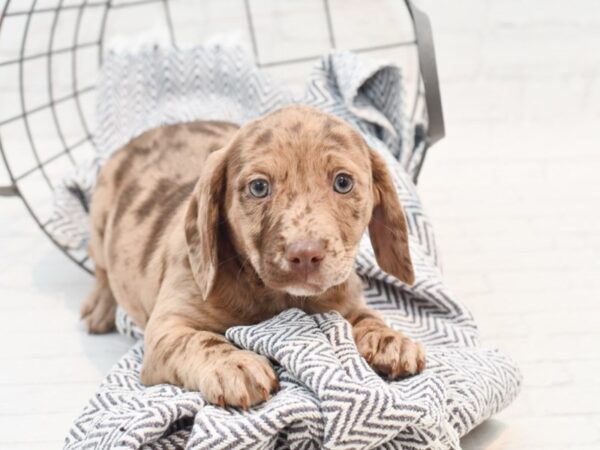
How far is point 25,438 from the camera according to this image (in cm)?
263

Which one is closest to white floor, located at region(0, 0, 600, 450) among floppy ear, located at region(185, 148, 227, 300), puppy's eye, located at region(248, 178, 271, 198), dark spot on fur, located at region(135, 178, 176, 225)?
dark spot on fur, located at region(135, 178, 176, 225)

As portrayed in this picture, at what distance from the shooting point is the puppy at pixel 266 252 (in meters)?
2.24

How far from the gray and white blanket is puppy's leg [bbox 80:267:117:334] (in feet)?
0.42

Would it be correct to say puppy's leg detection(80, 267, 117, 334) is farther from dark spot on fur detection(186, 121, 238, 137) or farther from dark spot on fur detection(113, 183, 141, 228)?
dark spot on fur detection(186, 121, 238, 137)

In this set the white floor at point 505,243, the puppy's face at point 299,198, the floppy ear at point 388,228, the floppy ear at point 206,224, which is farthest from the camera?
the white floor at point 505,243

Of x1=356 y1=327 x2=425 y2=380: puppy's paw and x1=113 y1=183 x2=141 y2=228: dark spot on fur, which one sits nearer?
x1=356 y1=327 x2=425 y2=380: puppy's paw

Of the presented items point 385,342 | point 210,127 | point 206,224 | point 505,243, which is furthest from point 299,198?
point 505,243

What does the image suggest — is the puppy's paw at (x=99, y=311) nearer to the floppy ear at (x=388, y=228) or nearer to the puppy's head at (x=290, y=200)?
the puppy's head at (x=290, y=200)

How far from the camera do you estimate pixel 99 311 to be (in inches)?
132

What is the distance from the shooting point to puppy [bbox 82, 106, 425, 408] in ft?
7.34

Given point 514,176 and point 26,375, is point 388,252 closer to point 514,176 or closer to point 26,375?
point 26,375

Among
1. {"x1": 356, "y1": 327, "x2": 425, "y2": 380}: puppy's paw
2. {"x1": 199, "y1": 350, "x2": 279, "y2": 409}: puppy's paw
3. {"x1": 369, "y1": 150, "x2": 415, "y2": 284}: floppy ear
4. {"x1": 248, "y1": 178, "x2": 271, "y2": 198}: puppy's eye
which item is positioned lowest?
{"x1": 356, "y1": 327, "x2": 425, "y2": 380}: puppy's paw

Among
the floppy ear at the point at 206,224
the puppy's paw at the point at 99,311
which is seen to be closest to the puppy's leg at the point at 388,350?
the floppy ear at the point at 206,224

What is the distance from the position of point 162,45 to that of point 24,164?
1250 millimetres
